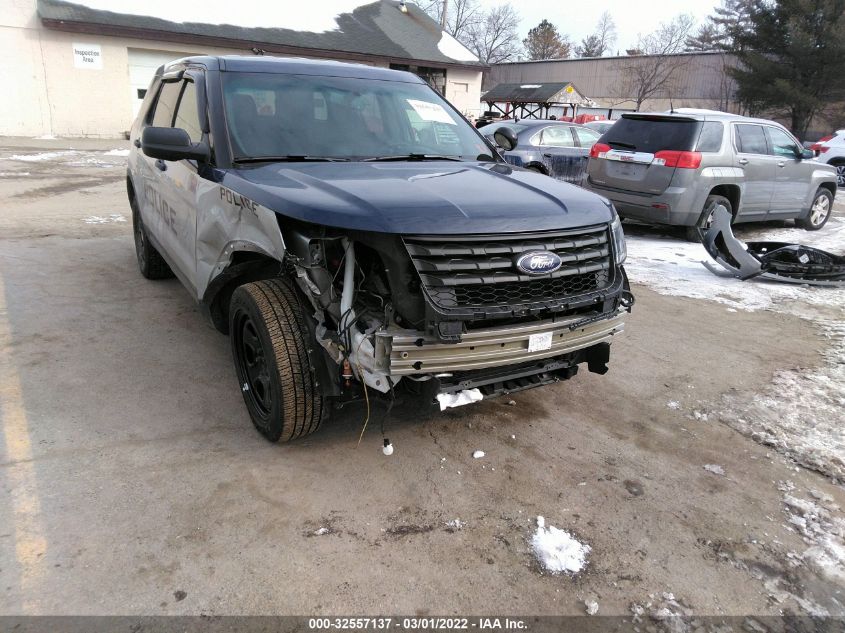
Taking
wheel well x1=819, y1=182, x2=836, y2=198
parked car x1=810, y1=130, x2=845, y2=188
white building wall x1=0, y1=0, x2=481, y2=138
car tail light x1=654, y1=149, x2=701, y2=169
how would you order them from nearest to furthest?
1. car tail light x1=654, y1=149, x2=701, y2=169
2. wheel well x1=819, y1=182, x2=836, y2=198
3. white building wall x1=0, y1=0, x2=481, y2=138
4. parked car x1=810, y1=130, x2=845, y2=188

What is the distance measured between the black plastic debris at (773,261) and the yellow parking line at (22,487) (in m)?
6.89

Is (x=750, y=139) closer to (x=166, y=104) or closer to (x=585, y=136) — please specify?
(x=585, y=136)

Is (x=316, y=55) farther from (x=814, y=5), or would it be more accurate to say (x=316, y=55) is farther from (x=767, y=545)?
(x=814, y=5)

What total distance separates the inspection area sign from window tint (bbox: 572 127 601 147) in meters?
15.8

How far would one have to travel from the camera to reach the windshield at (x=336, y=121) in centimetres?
371

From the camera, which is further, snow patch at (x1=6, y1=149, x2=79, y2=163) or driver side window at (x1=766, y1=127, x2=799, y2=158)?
snow patch at (x1=6, y1=149, x2=79, y2=163)

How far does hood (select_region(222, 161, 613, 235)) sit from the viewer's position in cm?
275

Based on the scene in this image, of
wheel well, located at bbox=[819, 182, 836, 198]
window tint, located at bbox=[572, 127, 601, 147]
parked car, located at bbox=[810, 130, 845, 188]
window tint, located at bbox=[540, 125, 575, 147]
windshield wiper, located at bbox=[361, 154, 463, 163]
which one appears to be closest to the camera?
windshield wiper, located at bbox=[361, 154, 463, 163]

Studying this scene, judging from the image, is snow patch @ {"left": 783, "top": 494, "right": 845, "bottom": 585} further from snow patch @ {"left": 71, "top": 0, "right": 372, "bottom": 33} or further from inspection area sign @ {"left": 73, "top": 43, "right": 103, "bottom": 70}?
snow patch @ {"left": 71, "top": 0, "right": 372, "bottom": 33}

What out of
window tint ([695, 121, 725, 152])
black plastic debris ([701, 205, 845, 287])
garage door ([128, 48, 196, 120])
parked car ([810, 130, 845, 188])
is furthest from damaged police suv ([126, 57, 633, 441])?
parked car ([810, 130, 845, 188])

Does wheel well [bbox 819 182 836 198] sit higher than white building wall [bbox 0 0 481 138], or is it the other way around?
white building wall [bbox 0 0 481 138]

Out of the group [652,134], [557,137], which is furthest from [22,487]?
[557,137]

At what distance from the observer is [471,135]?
14.9 feet

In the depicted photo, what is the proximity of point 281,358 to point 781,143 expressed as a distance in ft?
31.6
